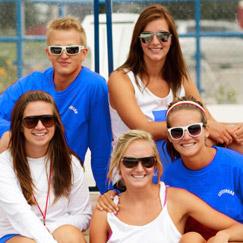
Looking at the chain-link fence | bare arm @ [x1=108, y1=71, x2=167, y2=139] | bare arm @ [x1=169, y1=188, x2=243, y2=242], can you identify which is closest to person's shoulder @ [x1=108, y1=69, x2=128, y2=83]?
bare arm @ [x1=108, y1=71, x2=167, y2=139]

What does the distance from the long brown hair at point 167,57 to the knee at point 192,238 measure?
37.8 inches

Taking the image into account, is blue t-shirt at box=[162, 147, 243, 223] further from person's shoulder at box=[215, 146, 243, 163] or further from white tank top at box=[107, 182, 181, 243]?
white tank top at box=[107, 182, 181, 243]

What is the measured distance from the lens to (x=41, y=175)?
383cm

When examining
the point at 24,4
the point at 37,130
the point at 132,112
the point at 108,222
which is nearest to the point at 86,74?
the point at 132,112

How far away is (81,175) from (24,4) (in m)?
3.93

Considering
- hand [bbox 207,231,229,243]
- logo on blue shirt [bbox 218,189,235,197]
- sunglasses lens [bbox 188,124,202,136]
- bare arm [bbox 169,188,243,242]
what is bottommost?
hand [bbox 207,231,229,243]

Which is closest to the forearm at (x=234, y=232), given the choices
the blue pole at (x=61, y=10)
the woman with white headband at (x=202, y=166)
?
the woman with white headband at (x=202, y=166)

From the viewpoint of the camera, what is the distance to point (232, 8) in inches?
308

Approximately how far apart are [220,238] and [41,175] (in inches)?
34.9

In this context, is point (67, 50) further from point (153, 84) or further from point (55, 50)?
point (153, 84)

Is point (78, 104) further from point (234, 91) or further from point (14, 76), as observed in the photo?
point (234, 91)

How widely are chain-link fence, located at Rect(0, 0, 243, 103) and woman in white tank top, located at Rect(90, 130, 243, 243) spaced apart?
10.1 ft

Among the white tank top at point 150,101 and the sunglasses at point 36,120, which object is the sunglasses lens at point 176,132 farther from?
the sunglasses at point 36,120

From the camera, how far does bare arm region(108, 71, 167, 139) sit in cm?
405
